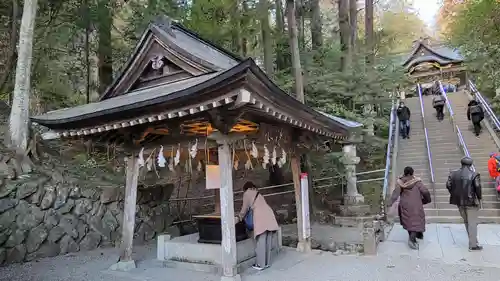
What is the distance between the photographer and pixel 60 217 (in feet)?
28.5

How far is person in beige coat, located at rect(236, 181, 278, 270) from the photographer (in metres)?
7.02

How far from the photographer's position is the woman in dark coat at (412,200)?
7828 millimetres

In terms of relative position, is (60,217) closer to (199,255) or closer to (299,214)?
(199,255)

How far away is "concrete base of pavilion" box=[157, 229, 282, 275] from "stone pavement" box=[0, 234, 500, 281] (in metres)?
0.20

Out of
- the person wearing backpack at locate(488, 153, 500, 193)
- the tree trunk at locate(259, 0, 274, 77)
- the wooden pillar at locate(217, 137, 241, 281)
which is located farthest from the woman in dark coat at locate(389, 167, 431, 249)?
the tree trunk at locate(259, 0, 274, 77)

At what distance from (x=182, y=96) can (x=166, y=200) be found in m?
6.34

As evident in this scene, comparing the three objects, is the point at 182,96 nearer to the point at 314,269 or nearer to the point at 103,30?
the point at 314,269

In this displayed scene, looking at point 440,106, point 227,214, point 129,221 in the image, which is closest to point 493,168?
point 440,106

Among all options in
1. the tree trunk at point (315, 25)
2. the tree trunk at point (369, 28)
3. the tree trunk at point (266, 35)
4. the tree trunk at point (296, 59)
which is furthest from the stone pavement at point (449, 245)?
the tree trunk at point (315, 25)

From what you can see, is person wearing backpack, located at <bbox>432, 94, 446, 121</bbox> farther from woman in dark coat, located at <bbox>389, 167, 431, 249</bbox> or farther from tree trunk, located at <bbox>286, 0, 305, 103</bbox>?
woman in dark coat, located at <bbox>389, 167, 431, 249</bbox>

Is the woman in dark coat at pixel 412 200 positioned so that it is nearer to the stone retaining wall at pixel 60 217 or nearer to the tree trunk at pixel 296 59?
the tree trunk at pixel 296 59

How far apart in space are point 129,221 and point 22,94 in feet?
15.7

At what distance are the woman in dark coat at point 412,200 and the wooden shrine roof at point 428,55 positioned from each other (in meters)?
25.3

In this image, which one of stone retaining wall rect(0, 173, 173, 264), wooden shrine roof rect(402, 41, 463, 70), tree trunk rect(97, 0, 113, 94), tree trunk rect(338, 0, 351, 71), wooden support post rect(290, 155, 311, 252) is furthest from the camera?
wooden shrine roof rect(402, 41, 463, 70)
